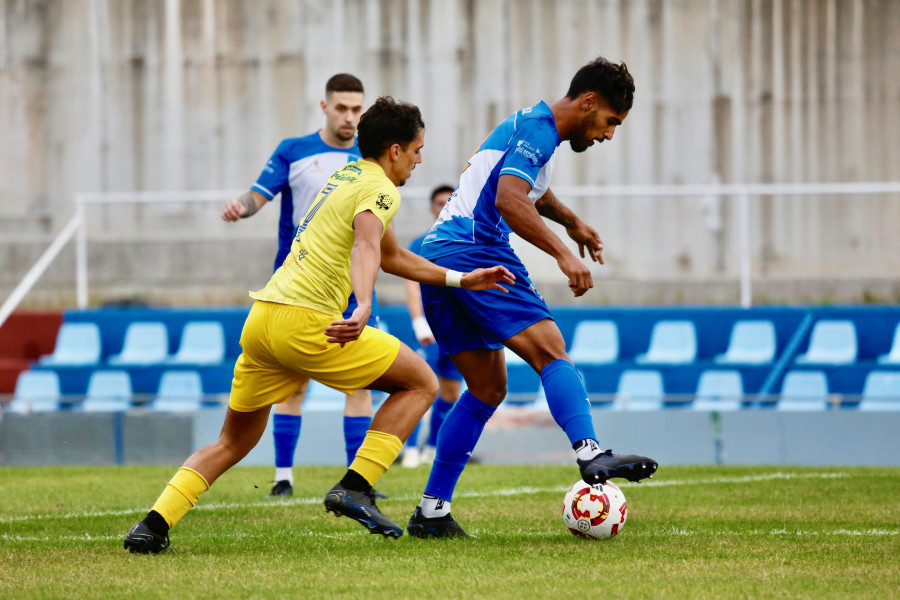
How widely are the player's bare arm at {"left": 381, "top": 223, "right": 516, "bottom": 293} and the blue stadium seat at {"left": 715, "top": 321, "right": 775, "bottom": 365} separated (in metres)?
7.15

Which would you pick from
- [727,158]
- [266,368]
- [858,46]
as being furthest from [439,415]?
[858,46]

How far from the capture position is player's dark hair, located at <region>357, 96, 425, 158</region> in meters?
4.67

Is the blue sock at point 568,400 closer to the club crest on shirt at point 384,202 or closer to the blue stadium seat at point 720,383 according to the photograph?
the club crest on shirt at point 384,202

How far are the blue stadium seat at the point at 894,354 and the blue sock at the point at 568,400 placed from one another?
7097mm

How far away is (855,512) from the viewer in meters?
5.82

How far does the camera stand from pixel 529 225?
4.68 metres

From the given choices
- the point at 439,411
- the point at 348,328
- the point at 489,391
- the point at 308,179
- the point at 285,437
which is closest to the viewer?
the point at 348,328

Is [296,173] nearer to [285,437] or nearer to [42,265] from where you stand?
[285,437]

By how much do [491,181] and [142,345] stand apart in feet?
26.0

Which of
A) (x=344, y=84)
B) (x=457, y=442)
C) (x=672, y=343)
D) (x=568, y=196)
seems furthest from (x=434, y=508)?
(x=568, y=196)

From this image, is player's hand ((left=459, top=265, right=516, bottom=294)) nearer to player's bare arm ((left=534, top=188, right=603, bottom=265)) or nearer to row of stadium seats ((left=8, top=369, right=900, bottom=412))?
player's bare arm ((left=534, top=188, right=603, bottom=265))

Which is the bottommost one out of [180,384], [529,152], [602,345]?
[180,384]

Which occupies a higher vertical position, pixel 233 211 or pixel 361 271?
pixel 233 211

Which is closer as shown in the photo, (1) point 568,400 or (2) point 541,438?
(1) point 568,400
